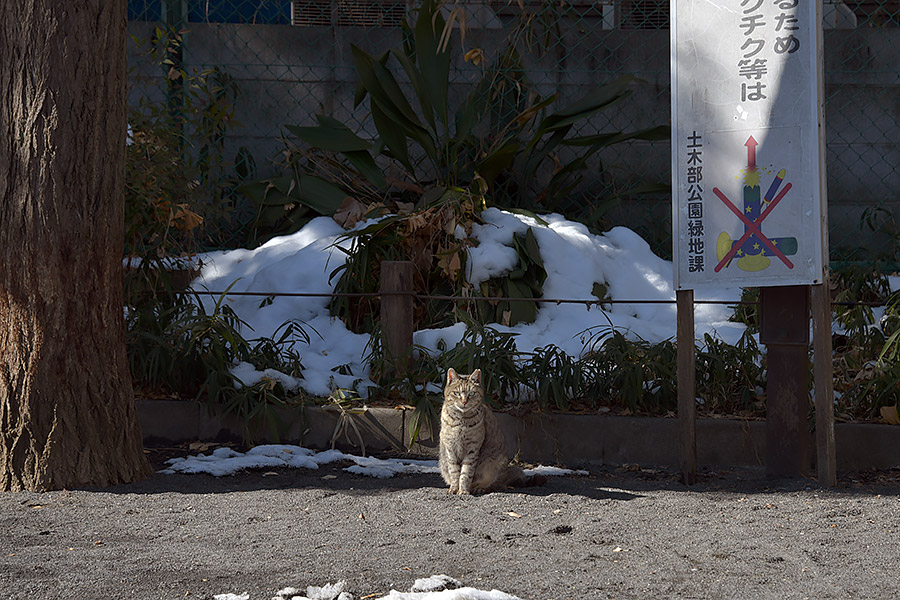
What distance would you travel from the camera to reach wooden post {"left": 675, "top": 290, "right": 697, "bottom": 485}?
12.8 feet

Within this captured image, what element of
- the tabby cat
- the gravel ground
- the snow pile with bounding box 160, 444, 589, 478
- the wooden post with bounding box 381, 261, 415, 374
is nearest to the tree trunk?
the gravel ground

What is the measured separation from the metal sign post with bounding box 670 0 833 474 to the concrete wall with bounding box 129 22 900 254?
2.43 m

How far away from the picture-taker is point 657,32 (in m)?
6.53

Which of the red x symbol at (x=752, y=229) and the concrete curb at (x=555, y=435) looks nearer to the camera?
the red x symbol at (x=752, y=229)

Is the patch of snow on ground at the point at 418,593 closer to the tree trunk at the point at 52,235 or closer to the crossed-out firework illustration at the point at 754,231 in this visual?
the tree trunk at the point at 52,235

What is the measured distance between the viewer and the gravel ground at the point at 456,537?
251 centimetres

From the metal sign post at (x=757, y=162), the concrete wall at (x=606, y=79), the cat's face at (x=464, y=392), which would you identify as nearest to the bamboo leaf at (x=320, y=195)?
the concrete wall at (x=606, y=79)

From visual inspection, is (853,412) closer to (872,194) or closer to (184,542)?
(872,194)

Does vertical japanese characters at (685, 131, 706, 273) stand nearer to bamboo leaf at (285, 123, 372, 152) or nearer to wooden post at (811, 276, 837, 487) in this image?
wooden post at (811, 276, 837, 487)

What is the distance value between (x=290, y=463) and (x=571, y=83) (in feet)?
12.2

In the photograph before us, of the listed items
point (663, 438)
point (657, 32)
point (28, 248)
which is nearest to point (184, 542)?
point (28, 248)

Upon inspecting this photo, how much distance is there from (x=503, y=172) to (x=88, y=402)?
139 inches

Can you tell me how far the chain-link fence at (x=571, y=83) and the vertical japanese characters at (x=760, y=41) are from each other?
2436 millimetres

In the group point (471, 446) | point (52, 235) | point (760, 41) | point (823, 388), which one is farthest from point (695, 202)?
point (52, 235)
